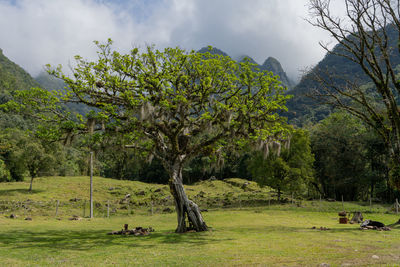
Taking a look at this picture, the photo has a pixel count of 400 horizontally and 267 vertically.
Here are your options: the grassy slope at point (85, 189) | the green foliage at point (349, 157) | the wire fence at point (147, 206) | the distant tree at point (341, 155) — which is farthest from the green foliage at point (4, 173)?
the green foliage at point (349, 157)

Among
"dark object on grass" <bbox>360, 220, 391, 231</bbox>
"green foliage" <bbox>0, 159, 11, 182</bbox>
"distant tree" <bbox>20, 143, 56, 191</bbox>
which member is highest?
"distant tree" <bbox>20, 143, 56, 191</bbox>

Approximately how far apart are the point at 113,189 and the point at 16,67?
536 ft

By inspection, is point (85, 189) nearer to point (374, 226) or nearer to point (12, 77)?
point (374, 226)

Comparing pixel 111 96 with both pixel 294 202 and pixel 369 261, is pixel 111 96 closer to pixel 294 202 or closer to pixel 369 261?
pixel 369 261

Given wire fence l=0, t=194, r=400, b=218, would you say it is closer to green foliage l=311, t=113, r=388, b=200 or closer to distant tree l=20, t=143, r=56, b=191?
green foliage l=311, t=113, r=388, b=200

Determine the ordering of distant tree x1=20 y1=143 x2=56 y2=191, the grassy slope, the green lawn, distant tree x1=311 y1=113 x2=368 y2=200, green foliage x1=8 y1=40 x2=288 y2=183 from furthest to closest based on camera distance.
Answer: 1. distant tree x1=20 y1=143 x2=56 y2=191
2. the grassy slope
3. distant tree x1=311 y1=113 x2=368 y2=200
4. green foliage x1=8 y1=40 x2=288 y2=183
5. the green lawn

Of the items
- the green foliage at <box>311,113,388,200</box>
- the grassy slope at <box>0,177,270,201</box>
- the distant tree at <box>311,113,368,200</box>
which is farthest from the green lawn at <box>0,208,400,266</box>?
the distant tree at <box>311,113,368,200</box>

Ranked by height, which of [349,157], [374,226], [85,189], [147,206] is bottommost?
[147,206]

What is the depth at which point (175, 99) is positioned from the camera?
14742mm

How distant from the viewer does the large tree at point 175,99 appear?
14.8 meters

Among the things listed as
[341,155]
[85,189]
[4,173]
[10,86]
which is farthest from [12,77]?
[341,155]

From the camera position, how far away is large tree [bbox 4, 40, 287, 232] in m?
14.8

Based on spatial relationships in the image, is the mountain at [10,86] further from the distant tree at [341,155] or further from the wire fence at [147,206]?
the distant tree at [341,155]

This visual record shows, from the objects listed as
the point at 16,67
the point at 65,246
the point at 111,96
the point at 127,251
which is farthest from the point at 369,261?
the point at 16,67
